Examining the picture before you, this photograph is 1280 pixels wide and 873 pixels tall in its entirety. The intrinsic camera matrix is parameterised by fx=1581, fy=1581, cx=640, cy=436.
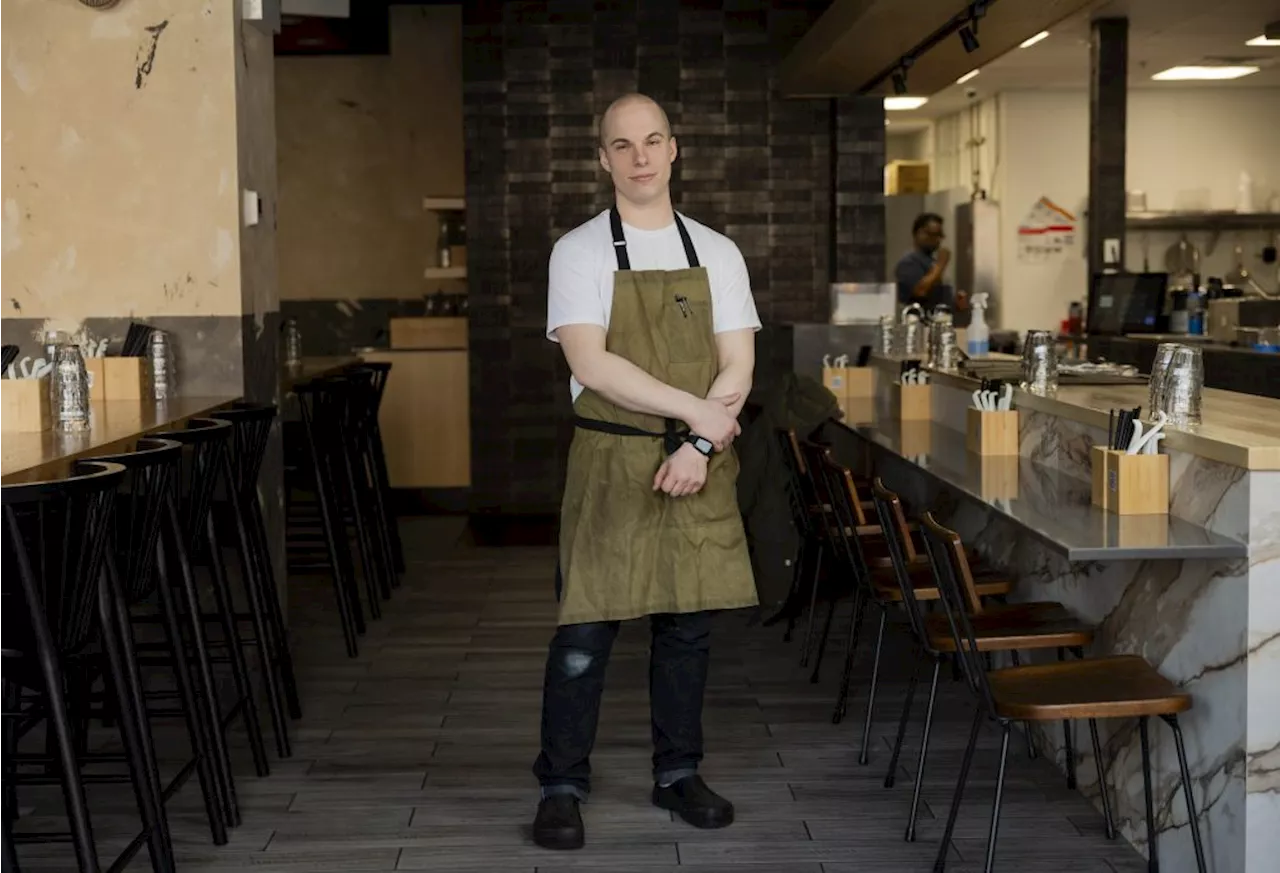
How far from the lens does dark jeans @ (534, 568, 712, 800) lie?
3635 mm

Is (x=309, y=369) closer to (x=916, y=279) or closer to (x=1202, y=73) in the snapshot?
(x=916, y=279)

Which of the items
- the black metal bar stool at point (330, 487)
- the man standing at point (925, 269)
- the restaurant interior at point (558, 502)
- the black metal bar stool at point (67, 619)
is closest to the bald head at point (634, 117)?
the restaurant interior at point (558, 502)

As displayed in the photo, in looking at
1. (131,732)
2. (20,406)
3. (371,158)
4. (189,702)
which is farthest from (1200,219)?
(131,732)

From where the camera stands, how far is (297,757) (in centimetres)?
437

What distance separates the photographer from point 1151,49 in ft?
34.8

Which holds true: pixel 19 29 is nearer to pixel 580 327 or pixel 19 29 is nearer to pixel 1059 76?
pixel 580 327

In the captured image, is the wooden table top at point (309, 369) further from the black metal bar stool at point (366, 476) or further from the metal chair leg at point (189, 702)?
the metal chair leg at point (189, 702)

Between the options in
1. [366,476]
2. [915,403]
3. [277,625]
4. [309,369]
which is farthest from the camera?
[309,369]

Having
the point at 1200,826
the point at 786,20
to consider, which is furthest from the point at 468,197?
the point at 1200,826

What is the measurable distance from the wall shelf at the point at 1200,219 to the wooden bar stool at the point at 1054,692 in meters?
9.49

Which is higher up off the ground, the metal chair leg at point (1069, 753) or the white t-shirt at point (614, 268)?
the white t-shirt at point (614, 268)

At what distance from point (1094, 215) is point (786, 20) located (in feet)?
7.77

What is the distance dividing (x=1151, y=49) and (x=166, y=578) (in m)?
8.79

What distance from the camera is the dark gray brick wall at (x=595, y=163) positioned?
891 cm
